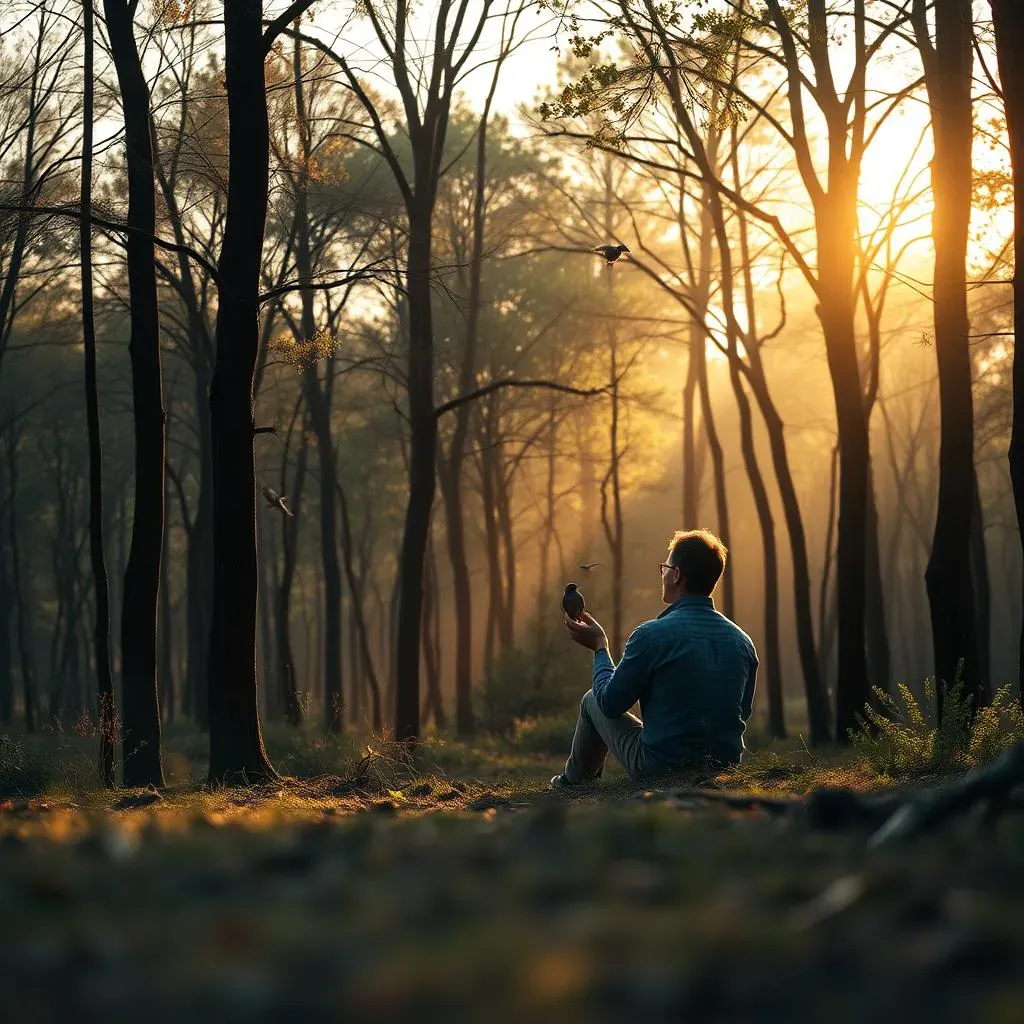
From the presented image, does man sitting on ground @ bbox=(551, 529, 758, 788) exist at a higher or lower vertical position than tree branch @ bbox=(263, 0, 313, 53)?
lower

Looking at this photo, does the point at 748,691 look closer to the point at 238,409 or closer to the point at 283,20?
the point at 238,409

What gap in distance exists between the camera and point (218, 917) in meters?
2.56

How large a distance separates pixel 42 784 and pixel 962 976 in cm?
878

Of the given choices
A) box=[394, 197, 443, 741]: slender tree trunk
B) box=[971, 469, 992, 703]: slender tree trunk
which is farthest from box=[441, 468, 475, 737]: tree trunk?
box=[971, 469, 992, 703]: slender tree trunk

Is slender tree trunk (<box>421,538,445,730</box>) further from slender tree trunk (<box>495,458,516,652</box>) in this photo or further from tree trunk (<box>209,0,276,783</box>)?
tree trunk (<box>209,0,276,783</box>)

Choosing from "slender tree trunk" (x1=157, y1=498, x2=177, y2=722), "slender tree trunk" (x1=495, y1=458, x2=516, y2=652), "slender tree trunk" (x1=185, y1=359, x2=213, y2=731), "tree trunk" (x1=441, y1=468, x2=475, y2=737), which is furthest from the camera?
"slender tree trunk" (x1=157, y1=498, x2=177, y2=722)

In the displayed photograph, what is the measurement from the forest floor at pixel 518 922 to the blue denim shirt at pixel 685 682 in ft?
10.4

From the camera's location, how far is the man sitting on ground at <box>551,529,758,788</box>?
743 centimetres

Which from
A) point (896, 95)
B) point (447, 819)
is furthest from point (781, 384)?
point (447, 819)

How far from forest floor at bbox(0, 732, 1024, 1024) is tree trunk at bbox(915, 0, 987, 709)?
6.43 metres

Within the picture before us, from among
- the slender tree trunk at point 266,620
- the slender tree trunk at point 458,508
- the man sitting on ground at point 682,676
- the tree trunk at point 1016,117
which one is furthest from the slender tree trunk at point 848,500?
the slender tree trunk at point 266,620

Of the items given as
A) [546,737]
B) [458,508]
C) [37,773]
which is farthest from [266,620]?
[37,773]

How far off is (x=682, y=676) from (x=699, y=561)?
0.66 m

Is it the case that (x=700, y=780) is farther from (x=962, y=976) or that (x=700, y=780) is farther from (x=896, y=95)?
(x=896, y=95)
